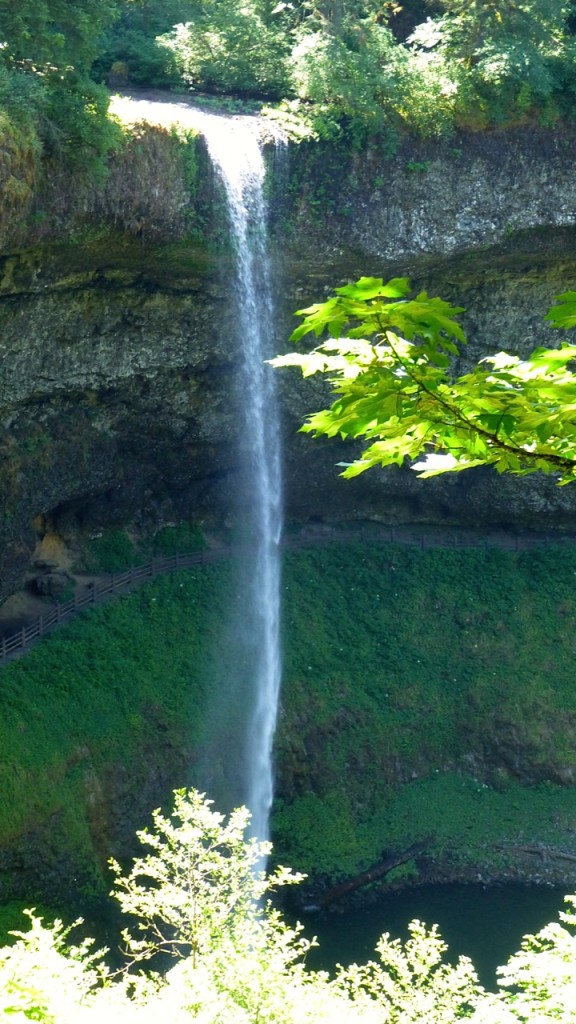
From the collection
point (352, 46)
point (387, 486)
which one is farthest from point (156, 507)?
point (352, 46)

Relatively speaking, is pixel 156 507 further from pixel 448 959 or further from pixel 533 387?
pixel 533 387

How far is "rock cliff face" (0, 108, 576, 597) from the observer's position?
19.1 metres

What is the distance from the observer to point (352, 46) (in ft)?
73.8

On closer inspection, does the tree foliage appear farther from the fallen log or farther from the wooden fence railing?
the wooden fence railing

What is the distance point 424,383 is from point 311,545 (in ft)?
70.5

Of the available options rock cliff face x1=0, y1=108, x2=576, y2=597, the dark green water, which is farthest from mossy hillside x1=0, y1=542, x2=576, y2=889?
rock cliff face x1=0, y1=108, x2=576, y2=597

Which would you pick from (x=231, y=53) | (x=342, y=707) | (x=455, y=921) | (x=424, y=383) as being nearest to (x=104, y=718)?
(x=342, y=707)

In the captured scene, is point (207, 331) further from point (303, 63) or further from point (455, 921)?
point (455, 921)

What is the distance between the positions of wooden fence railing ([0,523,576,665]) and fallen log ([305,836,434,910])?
7.14 metres

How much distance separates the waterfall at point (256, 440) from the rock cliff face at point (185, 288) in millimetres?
361

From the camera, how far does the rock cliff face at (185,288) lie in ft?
62.7

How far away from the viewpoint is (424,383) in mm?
4965

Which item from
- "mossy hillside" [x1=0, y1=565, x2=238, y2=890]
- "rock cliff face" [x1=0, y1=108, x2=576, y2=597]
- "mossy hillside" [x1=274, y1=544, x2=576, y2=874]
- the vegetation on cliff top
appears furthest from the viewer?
"mossy hillside" [x1=274, y1=544, x2=576, y2=874]

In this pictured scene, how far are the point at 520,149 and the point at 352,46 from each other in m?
3.87
